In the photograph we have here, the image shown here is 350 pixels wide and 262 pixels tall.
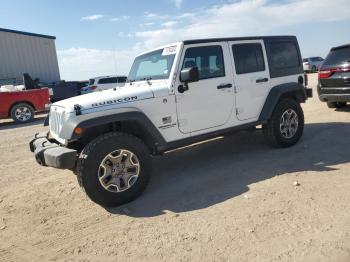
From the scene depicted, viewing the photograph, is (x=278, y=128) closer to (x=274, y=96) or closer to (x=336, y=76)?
(x=274, y=96)

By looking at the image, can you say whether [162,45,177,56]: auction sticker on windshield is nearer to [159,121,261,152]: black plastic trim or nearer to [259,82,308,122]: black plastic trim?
[159,121,261,152]: black plastic trim

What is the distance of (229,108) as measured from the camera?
5.48 meters

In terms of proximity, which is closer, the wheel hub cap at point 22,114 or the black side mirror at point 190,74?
the black side mirror at point 190,74

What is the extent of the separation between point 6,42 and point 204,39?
21725 mm

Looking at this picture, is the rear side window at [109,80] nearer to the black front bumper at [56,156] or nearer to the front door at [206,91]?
the front door at [206,91]

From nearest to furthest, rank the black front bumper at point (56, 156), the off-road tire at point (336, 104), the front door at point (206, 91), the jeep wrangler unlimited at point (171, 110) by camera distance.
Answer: the black front bumper at point (56, 156), the jeep wrangler unlimited at point (171, 110), the front door at point (206, 91), the off-road tire at point (336, 104)

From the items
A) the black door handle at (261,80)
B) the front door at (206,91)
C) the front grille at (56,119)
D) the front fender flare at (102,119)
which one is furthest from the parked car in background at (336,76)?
the front grille at (56,119)

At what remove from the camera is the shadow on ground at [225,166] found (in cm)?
436

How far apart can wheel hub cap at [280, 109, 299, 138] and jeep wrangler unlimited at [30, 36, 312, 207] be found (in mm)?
19

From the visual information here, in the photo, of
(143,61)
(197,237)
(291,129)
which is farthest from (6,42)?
(197,237)

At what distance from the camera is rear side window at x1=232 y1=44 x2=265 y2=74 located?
560 cm

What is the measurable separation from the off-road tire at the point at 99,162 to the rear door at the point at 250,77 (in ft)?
6.44

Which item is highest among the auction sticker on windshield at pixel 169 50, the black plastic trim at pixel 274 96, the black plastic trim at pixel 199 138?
the auction sticker on windshield at pixel 169 50

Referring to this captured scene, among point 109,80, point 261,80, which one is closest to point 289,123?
point 261,80
